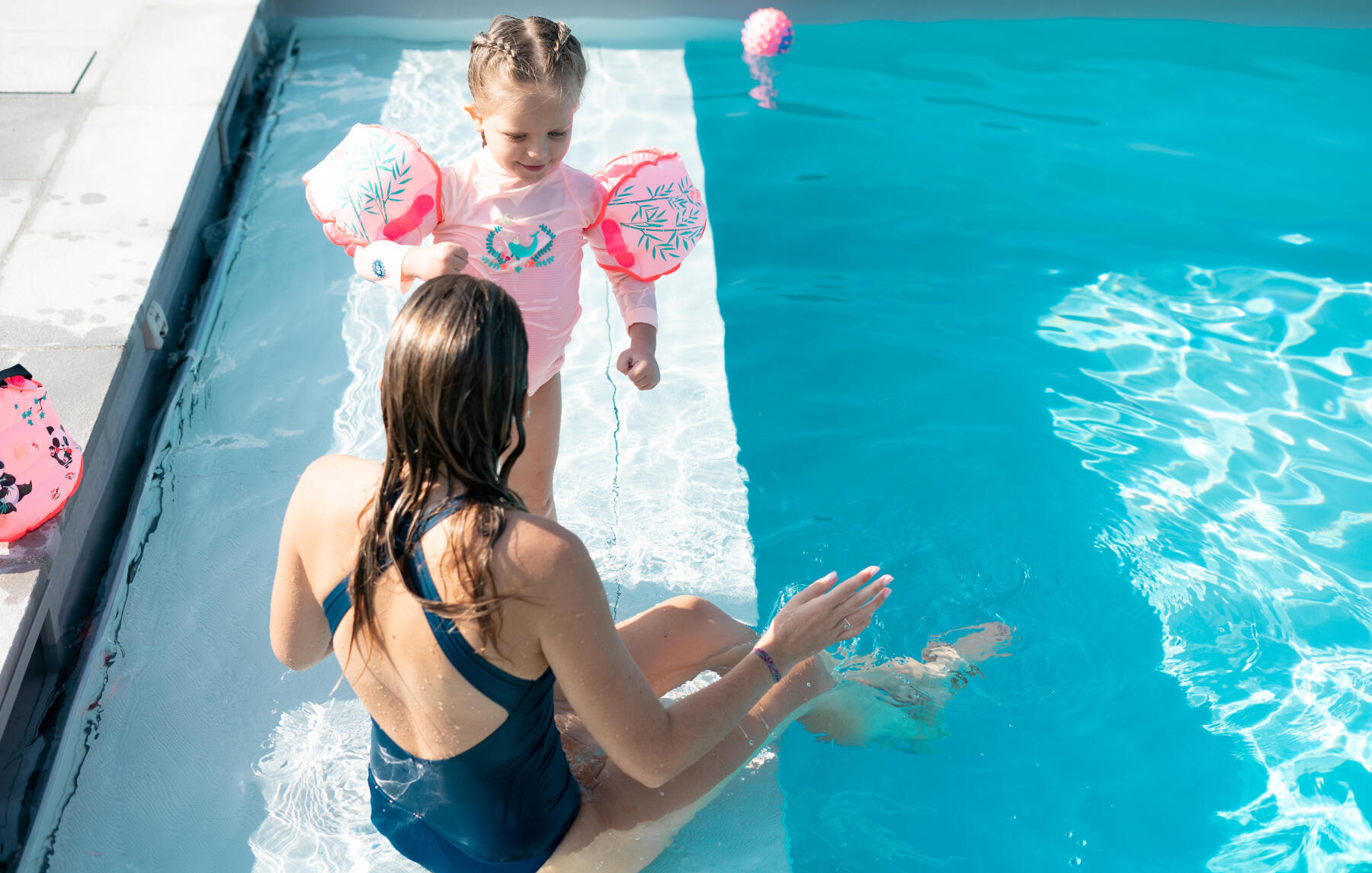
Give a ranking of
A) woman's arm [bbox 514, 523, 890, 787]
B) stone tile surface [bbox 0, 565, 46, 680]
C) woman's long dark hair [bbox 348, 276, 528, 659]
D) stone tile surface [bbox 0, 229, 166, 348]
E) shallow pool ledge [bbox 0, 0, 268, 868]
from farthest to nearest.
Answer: stone tile surface [bbox 0, 229, 166, 348] → shallow pool ledge [bbox 0, 0, 268, 868] → stone tile surface [bbox 0, 565, 46, 680] → woman's arm [bbox 514, 523, 890, 787] → woman's long dark hair [bbox 348, 276, 528, 659]

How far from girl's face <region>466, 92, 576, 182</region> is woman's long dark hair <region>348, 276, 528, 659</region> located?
39.1 inches

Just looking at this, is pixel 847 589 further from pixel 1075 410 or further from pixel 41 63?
pixel 41 63

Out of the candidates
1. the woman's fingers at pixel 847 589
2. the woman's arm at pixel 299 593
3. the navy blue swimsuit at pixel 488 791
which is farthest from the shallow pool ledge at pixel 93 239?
the woman's fingers at pixel 847 589

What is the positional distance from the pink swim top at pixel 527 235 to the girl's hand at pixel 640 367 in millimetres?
231

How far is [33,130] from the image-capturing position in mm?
4855

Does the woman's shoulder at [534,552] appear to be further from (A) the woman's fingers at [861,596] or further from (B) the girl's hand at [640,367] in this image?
(B) the girl's hand at [640,367]

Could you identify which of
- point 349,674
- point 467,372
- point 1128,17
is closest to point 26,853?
point 349,674

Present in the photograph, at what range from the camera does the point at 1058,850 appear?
312cm

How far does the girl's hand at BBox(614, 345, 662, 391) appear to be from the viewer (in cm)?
294

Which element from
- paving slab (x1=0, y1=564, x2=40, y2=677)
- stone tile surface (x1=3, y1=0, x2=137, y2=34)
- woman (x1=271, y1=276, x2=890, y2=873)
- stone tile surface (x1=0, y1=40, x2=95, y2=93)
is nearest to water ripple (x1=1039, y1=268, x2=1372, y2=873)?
woman (x1=271, y1=276, x2=890, y2=873)

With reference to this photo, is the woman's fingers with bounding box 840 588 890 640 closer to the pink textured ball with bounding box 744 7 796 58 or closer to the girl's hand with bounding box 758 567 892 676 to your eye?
the girl's hand with bounding box 758 567 892 676

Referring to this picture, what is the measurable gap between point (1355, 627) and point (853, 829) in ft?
6.63

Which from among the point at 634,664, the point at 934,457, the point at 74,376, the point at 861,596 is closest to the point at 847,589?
the point at 861,596

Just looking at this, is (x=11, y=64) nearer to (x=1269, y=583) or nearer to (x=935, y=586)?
(x=935, y=586)
